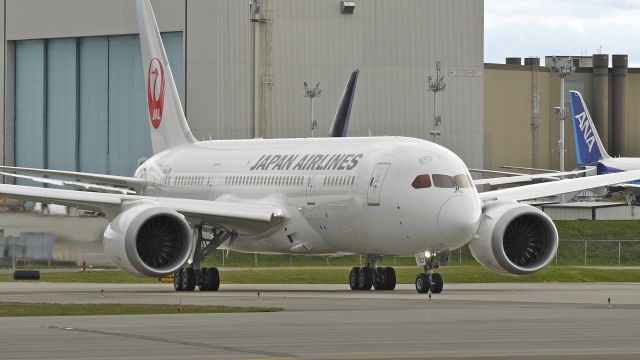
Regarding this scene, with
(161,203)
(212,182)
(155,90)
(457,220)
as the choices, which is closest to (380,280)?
(457,220)

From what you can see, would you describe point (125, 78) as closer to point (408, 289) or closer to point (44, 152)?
point (44, 152)

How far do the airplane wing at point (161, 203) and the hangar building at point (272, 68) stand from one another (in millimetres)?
41183

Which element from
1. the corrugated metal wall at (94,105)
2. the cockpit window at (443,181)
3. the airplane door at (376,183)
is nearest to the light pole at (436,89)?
the corrugated metal wall at (94,105)

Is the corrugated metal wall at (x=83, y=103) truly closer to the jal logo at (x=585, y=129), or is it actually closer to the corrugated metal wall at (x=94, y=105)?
the corrugated metal wall at (x=94, y=105)

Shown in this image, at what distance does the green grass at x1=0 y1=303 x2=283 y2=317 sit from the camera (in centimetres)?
2894

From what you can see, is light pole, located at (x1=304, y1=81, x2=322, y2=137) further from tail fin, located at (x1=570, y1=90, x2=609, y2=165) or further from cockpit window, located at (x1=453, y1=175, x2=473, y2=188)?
cockpit window, located at (x1=453, y1=175, x2=473, y2=188)

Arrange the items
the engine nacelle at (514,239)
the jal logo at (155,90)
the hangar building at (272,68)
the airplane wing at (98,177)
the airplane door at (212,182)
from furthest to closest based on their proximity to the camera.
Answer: the hangar building at (272,68)
the jal logo at (155,90)
the airplane wing at (98,177)
the airplane door at (212,182)
the engine nacelle at (514,239)

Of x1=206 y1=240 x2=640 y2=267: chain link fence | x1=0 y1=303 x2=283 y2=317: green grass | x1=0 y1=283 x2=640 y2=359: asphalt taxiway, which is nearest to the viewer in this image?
x1=0 y1=283 x2=640 y2=359: asphalt taxiway

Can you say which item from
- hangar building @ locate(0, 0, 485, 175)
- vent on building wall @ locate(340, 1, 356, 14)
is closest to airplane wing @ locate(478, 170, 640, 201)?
hangar building @ locate(0, 0, 485, 175)

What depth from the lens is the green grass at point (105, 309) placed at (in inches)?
1139

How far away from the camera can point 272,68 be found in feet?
282

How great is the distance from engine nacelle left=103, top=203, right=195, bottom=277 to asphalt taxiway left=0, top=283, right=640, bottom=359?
1139mm

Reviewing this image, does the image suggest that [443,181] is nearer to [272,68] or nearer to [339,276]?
[339,276]

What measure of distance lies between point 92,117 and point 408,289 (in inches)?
2028
